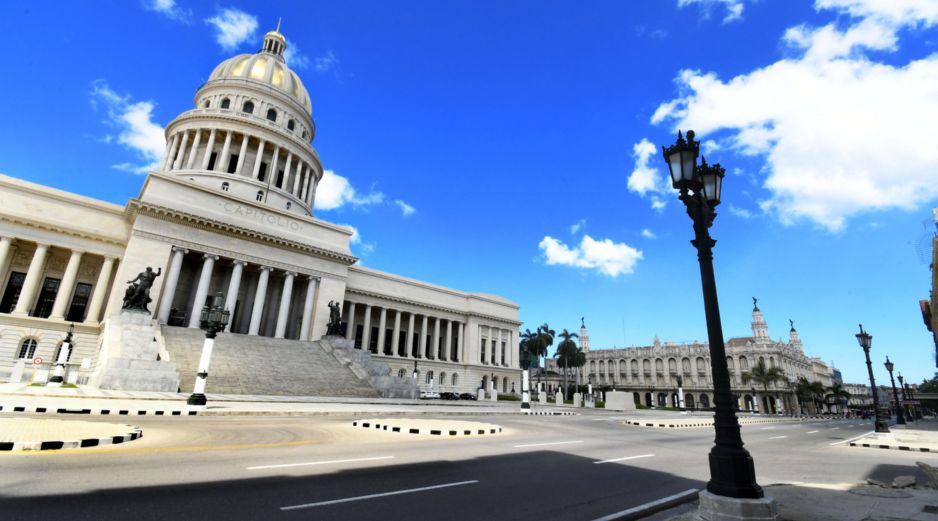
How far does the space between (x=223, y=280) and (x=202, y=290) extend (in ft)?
17.3

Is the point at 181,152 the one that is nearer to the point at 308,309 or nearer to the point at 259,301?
the point at 259,301

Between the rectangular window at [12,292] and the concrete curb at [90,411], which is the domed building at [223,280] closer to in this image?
the rectangular window at [12,292]

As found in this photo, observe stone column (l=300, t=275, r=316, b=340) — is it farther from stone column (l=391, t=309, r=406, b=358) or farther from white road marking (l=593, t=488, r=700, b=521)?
white road marking (l=593, t=488, r=700, b=521)

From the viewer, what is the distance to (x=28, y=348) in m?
33.1

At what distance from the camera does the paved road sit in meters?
5.31

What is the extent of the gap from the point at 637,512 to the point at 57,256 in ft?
163

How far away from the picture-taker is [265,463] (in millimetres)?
7832

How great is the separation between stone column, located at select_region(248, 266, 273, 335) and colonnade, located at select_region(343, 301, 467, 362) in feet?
37.8

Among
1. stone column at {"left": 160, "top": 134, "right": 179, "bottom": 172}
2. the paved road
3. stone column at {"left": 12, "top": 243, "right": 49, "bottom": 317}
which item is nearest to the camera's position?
the paved road

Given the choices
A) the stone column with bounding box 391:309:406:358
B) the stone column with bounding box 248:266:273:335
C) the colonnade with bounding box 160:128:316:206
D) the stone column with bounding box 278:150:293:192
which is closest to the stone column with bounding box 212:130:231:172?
the colonnade with bounding box 160:128:316:206

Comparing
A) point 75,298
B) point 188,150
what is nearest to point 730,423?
point 75,298

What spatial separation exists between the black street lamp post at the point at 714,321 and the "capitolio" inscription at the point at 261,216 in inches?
1685

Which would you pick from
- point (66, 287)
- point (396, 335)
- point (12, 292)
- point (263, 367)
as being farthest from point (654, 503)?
point (396, 335)

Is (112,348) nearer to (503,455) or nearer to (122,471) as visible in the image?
(122,471)
